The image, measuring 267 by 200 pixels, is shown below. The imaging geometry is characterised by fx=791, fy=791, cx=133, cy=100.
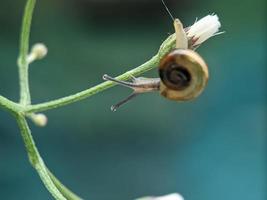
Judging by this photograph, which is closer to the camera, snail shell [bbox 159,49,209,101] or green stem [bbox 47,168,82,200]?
snail shell [bbox 159,49,209,101]

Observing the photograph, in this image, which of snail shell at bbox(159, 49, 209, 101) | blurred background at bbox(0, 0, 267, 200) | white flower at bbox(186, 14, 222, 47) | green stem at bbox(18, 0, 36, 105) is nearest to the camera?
snail shell at bbox(159, 49, 209, 101)

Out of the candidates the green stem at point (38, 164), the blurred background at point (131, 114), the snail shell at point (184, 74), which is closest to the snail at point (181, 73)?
the snail shell at point (184, 74)

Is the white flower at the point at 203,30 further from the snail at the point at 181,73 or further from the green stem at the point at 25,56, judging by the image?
the green stem at the point at 25,56

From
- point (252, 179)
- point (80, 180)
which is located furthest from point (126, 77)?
point (252, 179)

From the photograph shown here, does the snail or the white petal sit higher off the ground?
the white petal

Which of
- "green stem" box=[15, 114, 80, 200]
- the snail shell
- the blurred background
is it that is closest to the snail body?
the snail shell

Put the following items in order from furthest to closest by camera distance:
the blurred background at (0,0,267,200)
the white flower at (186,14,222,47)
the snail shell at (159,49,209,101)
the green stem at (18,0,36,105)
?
1. the blurred background at (0,0,267,200)
2. the green stem at (18,0,36,105)
3. the white flower at (186,14,222,47)
4. the snail shell at (159,49,209,101)

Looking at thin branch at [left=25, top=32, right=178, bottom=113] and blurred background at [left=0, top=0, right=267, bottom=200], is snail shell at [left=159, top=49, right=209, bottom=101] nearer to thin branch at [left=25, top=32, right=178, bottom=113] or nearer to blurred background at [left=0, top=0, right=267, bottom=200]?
thin branch at [left=25, top=32, right=178, bottom=113]
